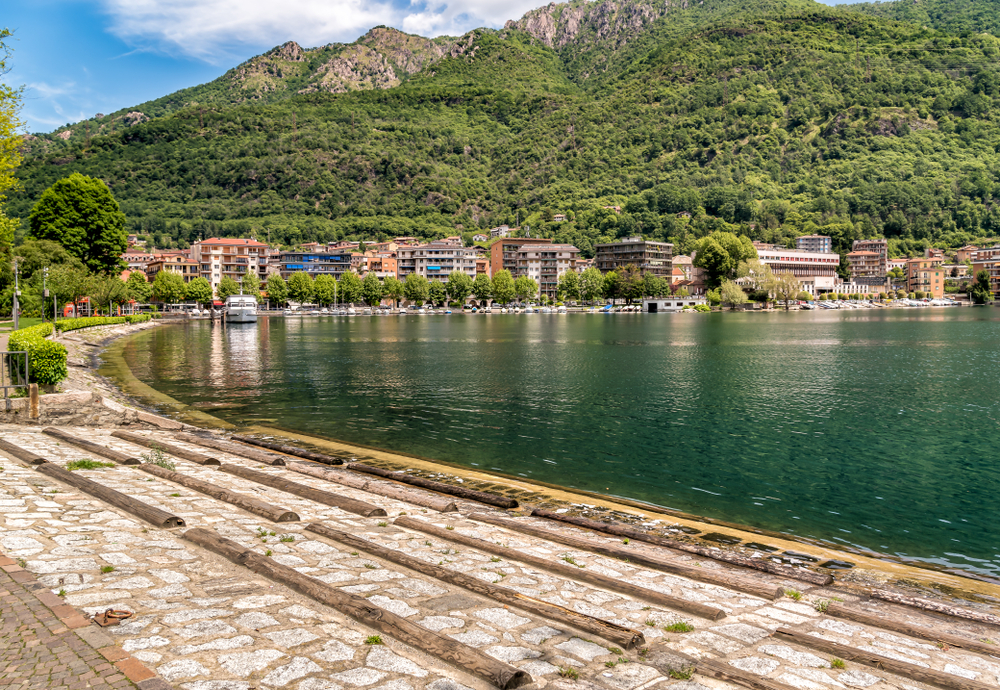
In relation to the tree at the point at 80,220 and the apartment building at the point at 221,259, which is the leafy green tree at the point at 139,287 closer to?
the apartment building at the point at 221,259

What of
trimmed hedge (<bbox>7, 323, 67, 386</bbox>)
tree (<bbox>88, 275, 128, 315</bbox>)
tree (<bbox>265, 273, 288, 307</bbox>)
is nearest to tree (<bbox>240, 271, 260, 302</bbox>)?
tree (<bbox>265, 273, 288, 307</bbox>)

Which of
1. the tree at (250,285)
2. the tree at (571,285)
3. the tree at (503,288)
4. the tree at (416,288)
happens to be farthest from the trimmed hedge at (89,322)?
the tree at (571,285)

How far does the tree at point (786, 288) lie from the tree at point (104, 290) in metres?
161

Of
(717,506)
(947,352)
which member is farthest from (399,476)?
A: (947,352)

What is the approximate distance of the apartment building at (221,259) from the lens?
19088cm

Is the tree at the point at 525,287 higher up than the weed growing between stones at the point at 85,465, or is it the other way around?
the tree at the point at 525,287

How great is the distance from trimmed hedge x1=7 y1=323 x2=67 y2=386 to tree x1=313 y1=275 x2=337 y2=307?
531 ft

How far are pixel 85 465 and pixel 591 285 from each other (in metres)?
186

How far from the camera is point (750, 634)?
6.77 metres

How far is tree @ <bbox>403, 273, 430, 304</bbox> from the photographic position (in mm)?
187250

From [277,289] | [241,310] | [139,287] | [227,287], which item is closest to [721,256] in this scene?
[277,289]

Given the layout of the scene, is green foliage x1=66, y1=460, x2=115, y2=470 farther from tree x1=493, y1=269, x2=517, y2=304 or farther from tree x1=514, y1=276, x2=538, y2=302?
tree x1=514, y1=276, x2=538, y2=302

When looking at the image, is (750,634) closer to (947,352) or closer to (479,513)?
(479,513)

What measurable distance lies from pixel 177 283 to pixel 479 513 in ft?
564
